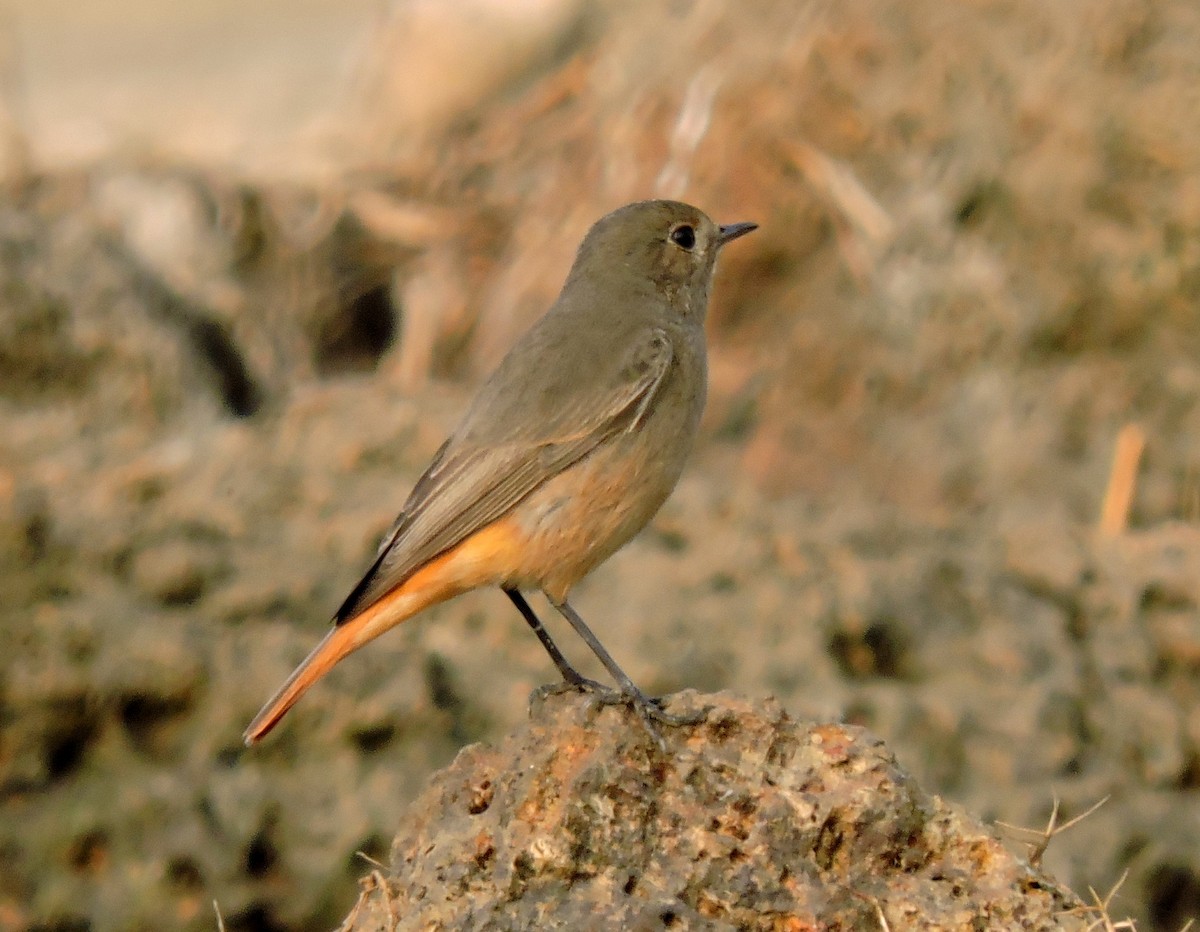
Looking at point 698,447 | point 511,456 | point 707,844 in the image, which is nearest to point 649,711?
point 707,844

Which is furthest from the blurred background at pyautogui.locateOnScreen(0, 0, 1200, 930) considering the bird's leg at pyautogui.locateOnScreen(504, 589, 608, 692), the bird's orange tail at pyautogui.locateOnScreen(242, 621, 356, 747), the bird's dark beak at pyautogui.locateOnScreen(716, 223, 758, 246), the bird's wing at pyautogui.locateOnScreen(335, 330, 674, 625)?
the bird's dark beak at pyautogui.locateOnScreen(716, 223, 758, 246)

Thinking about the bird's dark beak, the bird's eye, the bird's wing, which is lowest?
the bird's wing

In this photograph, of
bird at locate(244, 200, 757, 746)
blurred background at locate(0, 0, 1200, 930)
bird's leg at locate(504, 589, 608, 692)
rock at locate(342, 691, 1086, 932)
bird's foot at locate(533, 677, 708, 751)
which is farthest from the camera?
blurred background at locate(0, 0, 1200, 930)

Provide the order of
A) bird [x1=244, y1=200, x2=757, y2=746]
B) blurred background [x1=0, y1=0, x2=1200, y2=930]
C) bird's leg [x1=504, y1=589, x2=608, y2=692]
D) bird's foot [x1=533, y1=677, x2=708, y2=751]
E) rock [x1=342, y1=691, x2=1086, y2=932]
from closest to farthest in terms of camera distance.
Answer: rock [x1=342, y1=691, x2=1086, y2=932] < bird's foot [x1=533, y1=677, x2=708, y2=751] < bird's leg [x1=504, y1=589, x2=608, y2=692] < bird [x1=244, y1=200, x2=757, y2=746] < blurred background [x1=0, y1=0, x2=1200, y2=930]

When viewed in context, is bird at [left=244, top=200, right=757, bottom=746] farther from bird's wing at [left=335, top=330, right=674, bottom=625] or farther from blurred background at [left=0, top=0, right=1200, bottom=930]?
blurred background at [left=0, top=0, right=1200, bottom=930]

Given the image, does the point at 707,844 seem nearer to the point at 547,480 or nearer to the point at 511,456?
the point at 547,480

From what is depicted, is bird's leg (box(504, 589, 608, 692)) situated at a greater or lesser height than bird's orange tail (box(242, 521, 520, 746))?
lesser
